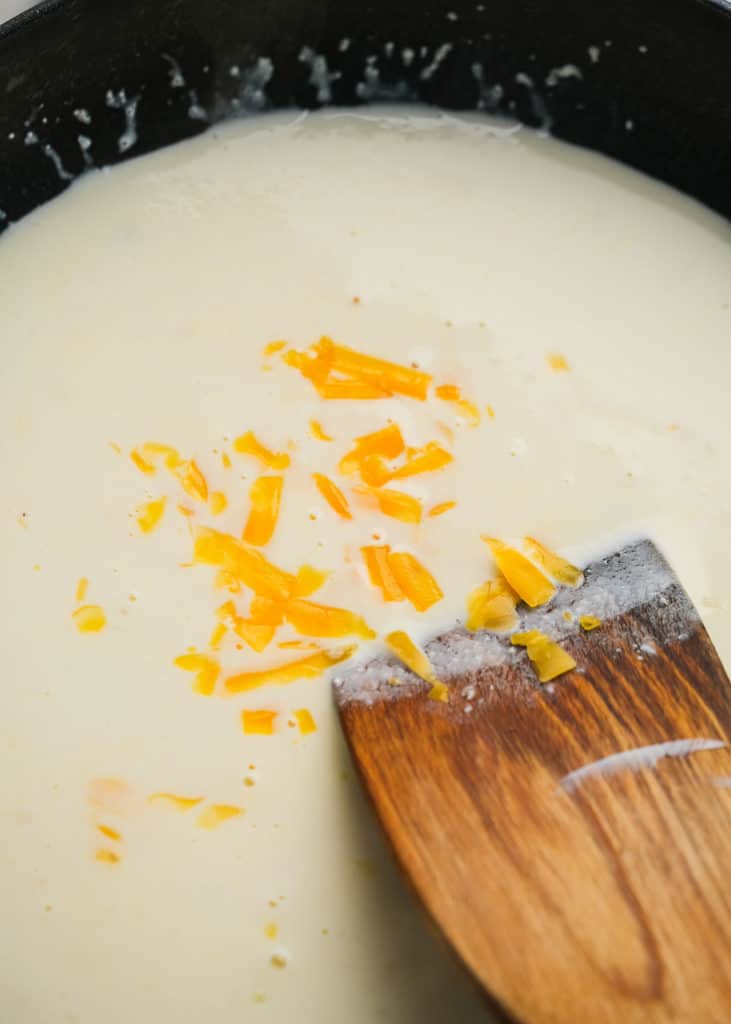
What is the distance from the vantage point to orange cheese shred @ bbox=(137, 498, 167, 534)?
1247mm

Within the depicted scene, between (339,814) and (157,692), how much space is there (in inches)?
8.8

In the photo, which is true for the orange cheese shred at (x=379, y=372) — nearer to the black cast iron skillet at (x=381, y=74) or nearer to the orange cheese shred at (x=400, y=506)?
the orange cheese shred at (x=400, y=506)

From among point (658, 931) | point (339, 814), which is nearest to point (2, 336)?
point (339, 814)

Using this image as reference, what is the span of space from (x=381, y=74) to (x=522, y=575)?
783 mm

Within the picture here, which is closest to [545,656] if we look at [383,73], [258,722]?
[258,722]

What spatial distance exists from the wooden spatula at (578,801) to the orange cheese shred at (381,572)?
2.9 inches

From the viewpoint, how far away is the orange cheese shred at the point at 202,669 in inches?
46.3

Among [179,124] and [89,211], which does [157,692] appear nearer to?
[89,211]

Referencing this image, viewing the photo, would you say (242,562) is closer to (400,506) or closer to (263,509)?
(263,509)

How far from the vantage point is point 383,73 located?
158cm

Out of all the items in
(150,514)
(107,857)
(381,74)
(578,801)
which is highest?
(381,74)

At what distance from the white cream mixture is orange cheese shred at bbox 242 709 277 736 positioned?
0.01m

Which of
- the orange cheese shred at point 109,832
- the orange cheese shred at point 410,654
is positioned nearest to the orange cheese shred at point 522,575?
the orange cheese shred at point 410,654

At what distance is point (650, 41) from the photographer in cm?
148
